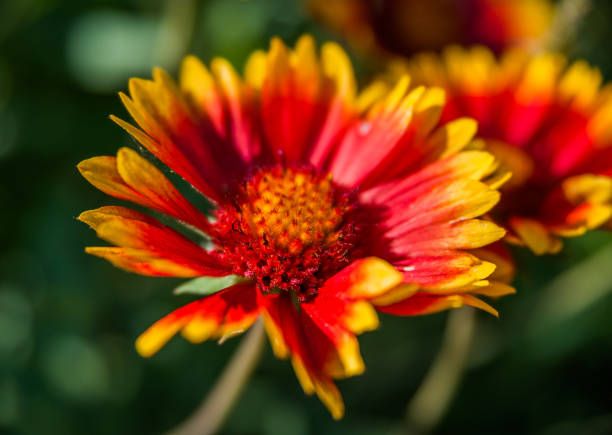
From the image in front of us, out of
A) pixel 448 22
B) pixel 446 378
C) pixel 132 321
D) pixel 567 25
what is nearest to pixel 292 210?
pixel 446 378

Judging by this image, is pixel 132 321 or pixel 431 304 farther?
pixel 132 321

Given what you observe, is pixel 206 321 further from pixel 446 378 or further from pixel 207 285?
pixel 446 378

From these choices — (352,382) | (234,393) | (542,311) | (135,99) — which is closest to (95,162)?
(135,99)

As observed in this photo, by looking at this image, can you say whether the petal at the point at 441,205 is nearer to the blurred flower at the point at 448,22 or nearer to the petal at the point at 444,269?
the petal at the point at 444,269

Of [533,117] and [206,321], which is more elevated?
[206,321]

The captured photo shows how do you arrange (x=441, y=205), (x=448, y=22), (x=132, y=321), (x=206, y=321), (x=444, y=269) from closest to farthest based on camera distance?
(x=206, y=321), (x=444, y=269), (x=441, y=205), (x=132, y=321), (x=448, y=22)

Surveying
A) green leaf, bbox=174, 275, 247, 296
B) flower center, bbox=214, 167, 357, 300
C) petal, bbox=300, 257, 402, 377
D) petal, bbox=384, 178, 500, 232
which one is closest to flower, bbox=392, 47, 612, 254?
petal, bbox=384, 178, 500, 232

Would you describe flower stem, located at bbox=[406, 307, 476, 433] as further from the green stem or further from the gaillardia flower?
the green stem
